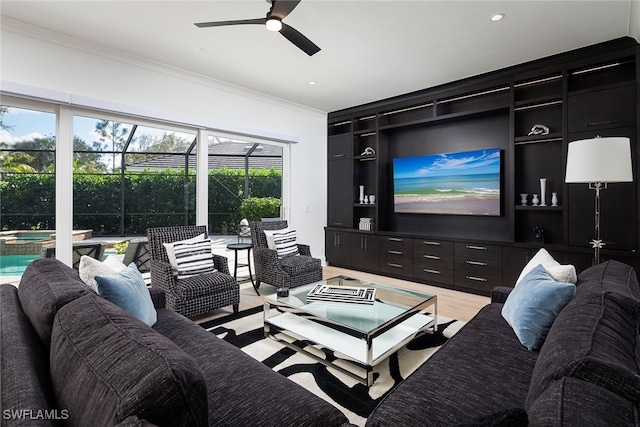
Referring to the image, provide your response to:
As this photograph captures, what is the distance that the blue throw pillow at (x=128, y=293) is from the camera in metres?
1.60

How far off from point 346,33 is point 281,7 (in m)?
1.00

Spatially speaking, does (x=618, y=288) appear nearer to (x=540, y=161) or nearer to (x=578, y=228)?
(x=578, y=228)

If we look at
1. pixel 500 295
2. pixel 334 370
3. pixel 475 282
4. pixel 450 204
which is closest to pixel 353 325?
pixel 334 370

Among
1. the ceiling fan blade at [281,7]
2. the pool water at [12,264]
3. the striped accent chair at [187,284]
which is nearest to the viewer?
the ceiling fan blade at [281,7]

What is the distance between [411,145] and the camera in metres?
5.09

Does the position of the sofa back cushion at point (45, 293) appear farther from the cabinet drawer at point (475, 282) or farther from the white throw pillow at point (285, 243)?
the cabinet drawer at point (475, 282)

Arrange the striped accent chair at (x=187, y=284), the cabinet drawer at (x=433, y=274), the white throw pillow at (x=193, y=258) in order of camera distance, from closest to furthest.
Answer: the striped accent chair at (x=187, y=284) → the white throw pillow at (x=193, y=258) → the cabinet drawer at (x=433, y=274)

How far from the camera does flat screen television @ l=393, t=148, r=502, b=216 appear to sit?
164 inches

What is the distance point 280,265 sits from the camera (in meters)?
3.81

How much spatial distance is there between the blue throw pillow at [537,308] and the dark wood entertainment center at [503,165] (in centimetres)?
228

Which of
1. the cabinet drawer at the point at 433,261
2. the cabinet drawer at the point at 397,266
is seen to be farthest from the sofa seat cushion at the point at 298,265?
the cabinet drawer at the point at 433,261

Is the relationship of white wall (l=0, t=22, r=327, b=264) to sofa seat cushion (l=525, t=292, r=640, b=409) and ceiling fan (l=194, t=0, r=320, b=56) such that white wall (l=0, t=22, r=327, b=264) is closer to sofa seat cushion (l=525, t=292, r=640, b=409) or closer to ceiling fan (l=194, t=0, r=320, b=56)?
ceiling fan (l=194, t=0, r=320, b=56)

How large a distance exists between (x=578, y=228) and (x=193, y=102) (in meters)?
4.74

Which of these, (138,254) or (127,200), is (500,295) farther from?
(127,200)
